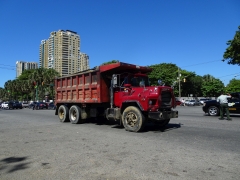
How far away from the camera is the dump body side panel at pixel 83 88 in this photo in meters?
10.4

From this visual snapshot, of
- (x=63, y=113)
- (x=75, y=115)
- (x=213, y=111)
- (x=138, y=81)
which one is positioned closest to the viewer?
(x=138, y=81)

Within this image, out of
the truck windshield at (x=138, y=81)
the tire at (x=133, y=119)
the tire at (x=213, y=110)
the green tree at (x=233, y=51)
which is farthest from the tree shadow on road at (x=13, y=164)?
the green tree at (x=233, y=51)

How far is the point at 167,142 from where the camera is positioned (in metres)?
6.79

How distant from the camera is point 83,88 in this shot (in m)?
11.3

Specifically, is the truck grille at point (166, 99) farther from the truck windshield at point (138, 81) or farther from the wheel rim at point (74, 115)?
the wheel rim at point (74, 115)

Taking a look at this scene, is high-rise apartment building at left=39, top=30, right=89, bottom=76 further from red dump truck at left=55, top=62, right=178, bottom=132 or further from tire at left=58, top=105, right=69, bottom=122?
red dump truck at left=55, top=62, right=178, bottom=132

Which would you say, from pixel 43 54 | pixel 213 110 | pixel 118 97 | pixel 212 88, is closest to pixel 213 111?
pixel 213 110

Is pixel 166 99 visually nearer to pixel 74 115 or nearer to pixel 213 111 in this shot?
pixel 74 115

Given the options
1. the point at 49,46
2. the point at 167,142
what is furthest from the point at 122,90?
the point at 49,46

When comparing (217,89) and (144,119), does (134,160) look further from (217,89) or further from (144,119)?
(217,89)

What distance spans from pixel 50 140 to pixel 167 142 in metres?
3.82

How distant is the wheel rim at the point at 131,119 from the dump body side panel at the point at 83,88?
184 cm

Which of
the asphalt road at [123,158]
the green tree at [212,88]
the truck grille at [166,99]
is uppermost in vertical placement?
the green tree at [212,88]

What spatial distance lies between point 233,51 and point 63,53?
3600 centimetres
